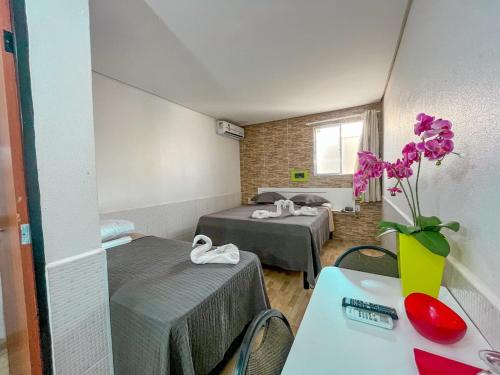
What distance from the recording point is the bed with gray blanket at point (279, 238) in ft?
7.16

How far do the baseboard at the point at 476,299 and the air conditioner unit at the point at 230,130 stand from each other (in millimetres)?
3617

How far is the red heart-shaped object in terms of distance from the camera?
554 mm

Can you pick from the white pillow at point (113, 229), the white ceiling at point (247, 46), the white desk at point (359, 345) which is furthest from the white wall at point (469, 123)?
the white pillow at point (113, 229)

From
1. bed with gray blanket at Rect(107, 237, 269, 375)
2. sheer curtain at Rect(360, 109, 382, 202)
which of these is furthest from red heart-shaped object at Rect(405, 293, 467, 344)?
sheer curtain at Rect(360, 109, 382, 202)

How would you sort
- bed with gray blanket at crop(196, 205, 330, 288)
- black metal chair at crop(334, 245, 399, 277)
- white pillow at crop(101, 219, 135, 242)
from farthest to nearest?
bed with gray blanket at crop(196, 205, 330, 288)
white pillow at crop(101, 219, 135, 242)
black metal chair at crop(334, 245, 399, 277)

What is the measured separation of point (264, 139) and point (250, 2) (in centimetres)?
297

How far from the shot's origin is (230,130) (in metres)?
4.02

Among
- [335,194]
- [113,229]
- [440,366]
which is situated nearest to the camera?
[440,366]

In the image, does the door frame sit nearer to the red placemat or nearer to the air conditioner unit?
the red placemat

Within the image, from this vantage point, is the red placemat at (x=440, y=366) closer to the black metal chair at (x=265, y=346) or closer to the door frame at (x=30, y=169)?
the black metal chair at (x=265, y=346)

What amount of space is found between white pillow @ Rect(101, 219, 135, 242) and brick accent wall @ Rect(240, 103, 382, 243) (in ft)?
9.53

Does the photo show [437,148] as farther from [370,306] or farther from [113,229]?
[113,229]

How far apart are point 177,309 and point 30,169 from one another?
2.51 feet

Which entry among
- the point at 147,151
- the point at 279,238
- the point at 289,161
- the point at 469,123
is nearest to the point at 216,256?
the point at 279,238
